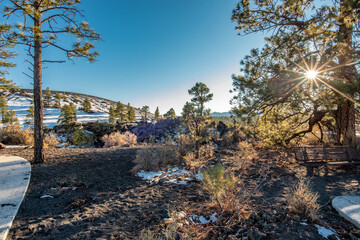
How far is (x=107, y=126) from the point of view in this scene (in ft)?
52.1

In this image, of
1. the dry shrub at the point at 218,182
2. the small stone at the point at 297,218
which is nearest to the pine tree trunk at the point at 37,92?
the dry shrub at the point at 218,182

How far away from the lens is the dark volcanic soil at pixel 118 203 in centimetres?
214

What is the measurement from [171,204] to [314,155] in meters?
4.96

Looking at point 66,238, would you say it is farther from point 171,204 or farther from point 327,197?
point 327,197

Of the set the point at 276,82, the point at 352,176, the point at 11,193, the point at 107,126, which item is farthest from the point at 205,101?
the point at 107,126

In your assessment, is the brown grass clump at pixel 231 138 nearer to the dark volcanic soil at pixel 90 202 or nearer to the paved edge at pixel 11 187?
the dark volcanic soil at pixel 90 202

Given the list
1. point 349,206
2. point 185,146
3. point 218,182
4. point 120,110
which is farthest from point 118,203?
point 120,110

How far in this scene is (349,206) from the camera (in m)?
2.77

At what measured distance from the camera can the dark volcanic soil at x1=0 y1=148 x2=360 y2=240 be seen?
7.03 ft

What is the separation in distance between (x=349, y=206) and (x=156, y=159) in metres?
4.61

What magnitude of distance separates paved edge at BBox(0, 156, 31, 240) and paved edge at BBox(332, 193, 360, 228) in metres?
4.87

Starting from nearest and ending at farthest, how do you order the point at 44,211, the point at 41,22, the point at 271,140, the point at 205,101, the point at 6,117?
the point at 44,211 < the point at 41,22 < the point at 205,101 < the point at 271,140 < the point at 6,117

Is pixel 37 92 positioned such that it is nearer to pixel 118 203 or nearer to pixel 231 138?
pixel 118 203

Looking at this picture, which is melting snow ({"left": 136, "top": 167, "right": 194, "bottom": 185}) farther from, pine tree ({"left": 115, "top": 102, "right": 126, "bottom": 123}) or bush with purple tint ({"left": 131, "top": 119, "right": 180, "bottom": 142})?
pine tree ({"left": 115, "top": 102, "right": 126, "bottom": 123})
